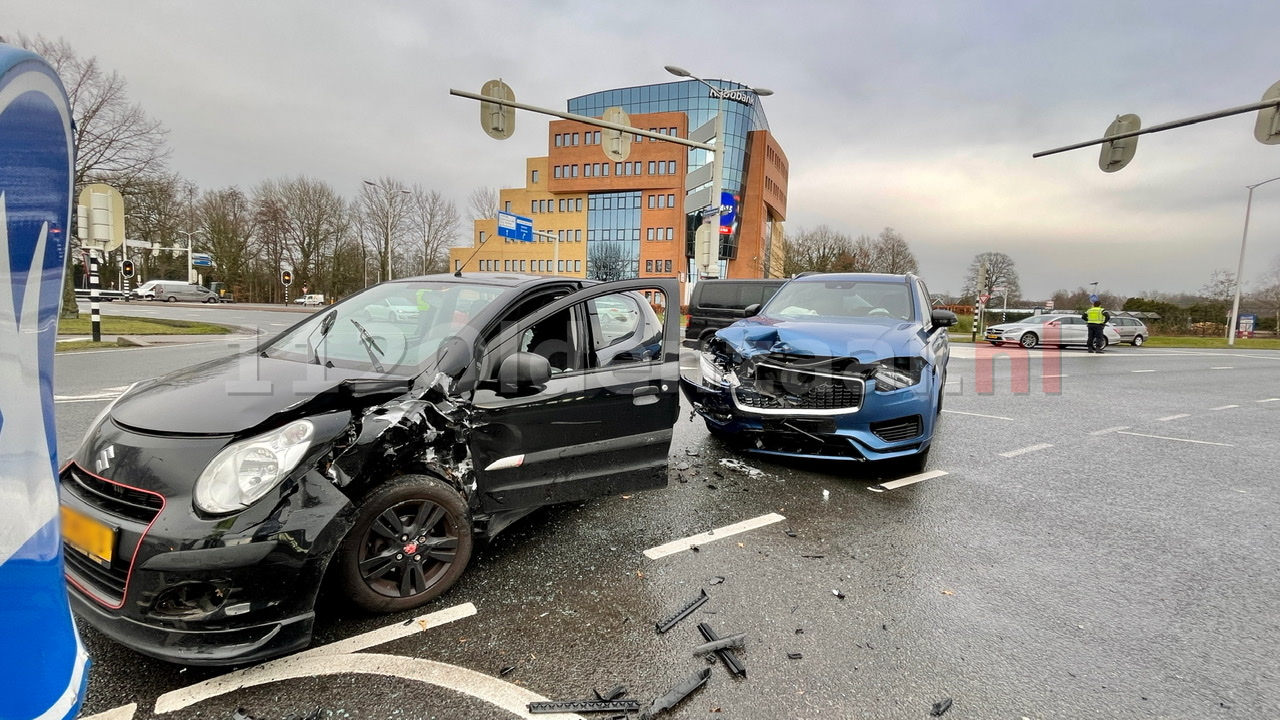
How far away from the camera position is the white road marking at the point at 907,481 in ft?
15.2

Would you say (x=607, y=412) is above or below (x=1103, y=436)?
above

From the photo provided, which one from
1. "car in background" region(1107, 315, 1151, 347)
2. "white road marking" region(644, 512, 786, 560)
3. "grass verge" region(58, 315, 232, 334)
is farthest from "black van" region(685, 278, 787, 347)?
"car in background" region(1107, 315, 1151, 347)

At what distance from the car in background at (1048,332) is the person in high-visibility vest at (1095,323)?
41 cm

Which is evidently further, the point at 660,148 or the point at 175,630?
the point at 660,148

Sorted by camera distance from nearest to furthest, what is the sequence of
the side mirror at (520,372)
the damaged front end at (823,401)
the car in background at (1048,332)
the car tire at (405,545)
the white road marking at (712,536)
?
the car tire at (405,545) → the side mirror at (520,372) → the white road marking at (712,536) → the damaged front end at (823,401) → the car in background at (1048,332)

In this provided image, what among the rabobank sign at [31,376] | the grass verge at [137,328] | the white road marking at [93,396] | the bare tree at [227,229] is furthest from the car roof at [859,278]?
the bare tree at [227,229]

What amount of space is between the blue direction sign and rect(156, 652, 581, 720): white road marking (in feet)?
117

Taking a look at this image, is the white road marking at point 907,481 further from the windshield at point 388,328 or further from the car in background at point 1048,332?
the car in background at point 1048,332

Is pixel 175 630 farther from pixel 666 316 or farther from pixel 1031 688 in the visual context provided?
pixel 1031 688

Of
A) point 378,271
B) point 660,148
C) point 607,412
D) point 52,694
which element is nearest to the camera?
point 52,694

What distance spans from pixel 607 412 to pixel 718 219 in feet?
42.2

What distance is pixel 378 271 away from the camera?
175 ft

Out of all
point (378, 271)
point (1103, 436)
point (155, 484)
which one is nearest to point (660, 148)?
point (378, 271)

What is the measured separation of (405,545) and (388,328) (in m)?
1.35
